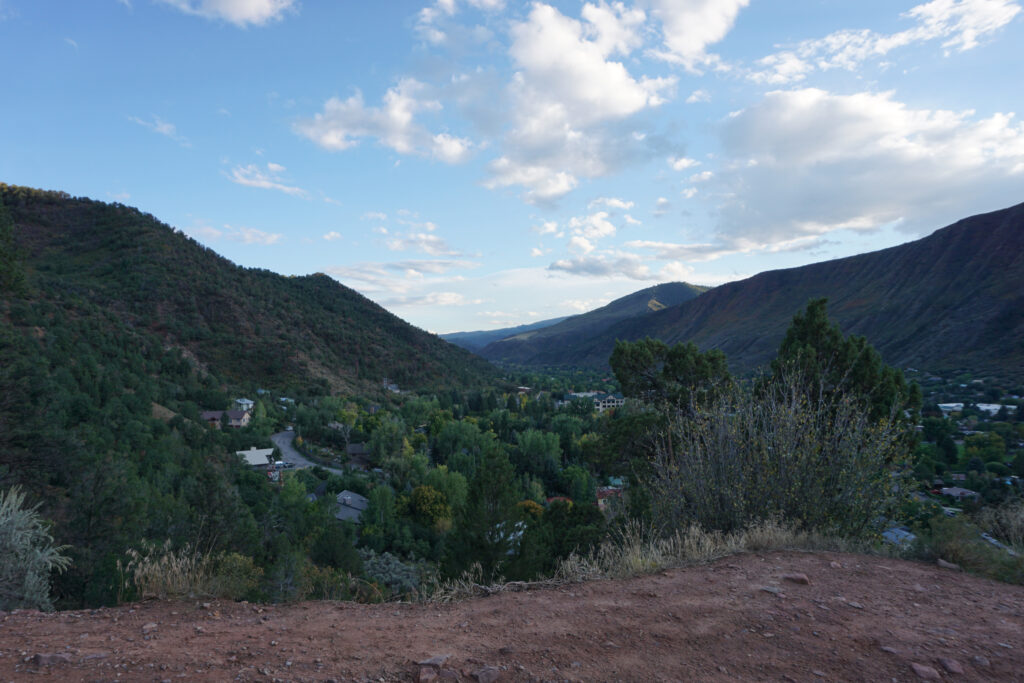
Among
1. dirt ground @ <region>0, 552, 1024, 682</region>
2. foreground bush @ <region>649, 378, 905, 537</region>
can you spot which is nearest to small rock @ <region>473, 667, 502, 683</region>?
dirt ground @ <region>0, 552, 1024, 682</region>

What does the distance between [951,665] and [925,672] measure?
195 millimetres

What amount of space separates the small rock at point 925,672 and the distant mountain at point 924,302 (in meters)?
32.8

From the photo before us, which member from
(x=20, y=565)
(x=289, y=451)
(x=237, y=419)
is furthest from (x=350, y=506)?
(x=20, y=565)

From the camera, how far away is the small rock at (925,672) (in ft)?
8.51

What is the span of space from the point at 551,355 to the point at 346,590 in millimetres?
174080

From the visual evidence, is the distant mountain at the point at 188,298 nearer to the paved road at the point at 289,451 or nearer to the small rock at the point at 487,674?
the paved road at the point at 289,451

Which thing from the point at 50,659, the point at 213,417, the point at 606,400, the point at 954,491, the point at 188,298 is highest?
the point at 188,298

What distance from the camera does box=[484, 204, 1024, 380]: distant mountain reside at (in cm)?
5712

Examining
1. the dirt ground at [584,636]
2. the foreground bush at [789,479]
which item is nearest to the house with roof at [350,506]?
the foreground bush at [789,479]

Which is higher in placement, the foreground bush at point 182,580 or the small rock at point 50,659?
the small rock at point 50,659

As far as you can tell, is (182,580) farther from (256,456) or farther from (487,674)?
(256,456)

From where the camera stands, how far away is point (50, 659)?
2617mm

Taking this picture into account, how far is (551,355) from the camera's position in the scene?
588ft

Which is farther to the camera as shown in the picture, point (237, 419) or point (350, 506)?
point (237, 419)
